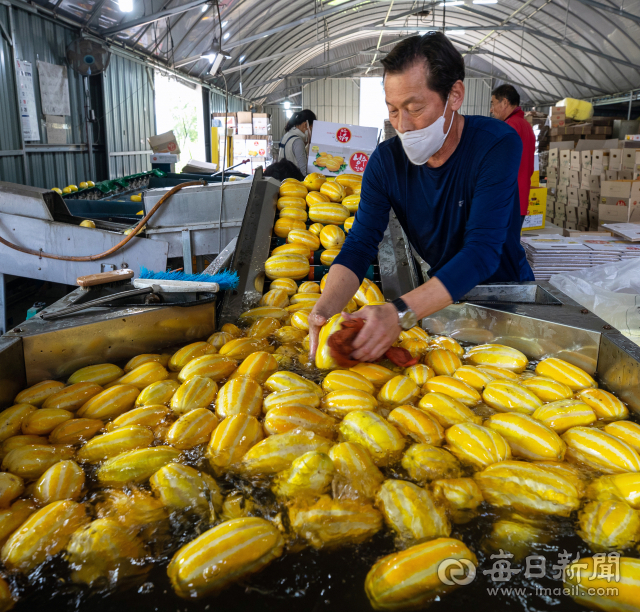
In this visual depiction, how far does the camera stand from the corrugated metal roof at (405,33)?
13.9m

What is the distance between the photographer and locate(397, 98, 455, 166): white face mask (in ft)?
7.61

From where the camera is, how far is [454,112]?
241 cm

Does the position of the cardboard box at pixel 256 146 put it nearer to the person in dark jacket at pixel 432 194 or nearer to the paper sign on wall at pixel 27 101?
the paper sign on wall at pixel 27 101

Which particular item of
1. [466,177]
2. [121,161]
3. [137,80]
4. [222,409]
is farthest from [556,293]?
[137,80]

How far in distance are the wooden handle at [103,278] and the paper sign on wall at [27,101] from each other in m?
7.72

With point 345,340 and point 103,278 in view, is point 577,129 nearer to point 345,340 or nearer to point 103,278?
point 103,278

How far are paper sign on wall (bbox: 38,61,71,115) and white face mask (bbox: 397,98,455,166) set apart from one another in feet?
31.1

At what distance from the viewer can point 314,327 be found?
2.25 m

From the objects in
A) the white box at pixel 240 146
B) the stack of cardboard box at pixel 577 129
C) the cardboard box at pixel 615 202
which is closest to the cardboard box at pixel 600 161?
the cardboard box at pixel 615 202

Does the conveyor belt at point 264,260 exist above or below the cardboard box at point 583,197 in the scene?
below

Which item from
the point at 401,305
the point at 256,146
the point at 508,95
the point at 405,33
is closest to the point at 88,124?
the point at 256,146

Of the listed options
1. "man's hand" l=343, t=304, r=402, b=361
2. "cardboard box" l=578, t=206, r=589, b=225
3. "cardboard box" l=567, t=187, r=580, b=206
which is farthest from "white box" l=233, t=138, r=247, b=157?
"man's hand" l=343, t=304, r=402, b=361

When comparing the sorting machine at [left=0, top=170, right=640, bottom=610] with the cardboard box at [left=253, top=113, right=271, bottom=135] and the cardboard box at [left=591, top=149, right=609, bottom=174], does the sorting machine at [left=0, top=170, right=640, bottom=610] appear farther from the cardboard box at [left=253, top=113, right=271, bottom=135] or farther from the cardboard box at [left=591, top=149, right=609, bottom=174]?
the cardboard box at [left=253, top=113, right=271, bottom=135]

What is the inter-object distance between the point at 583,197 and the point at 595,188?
1.24 ft
